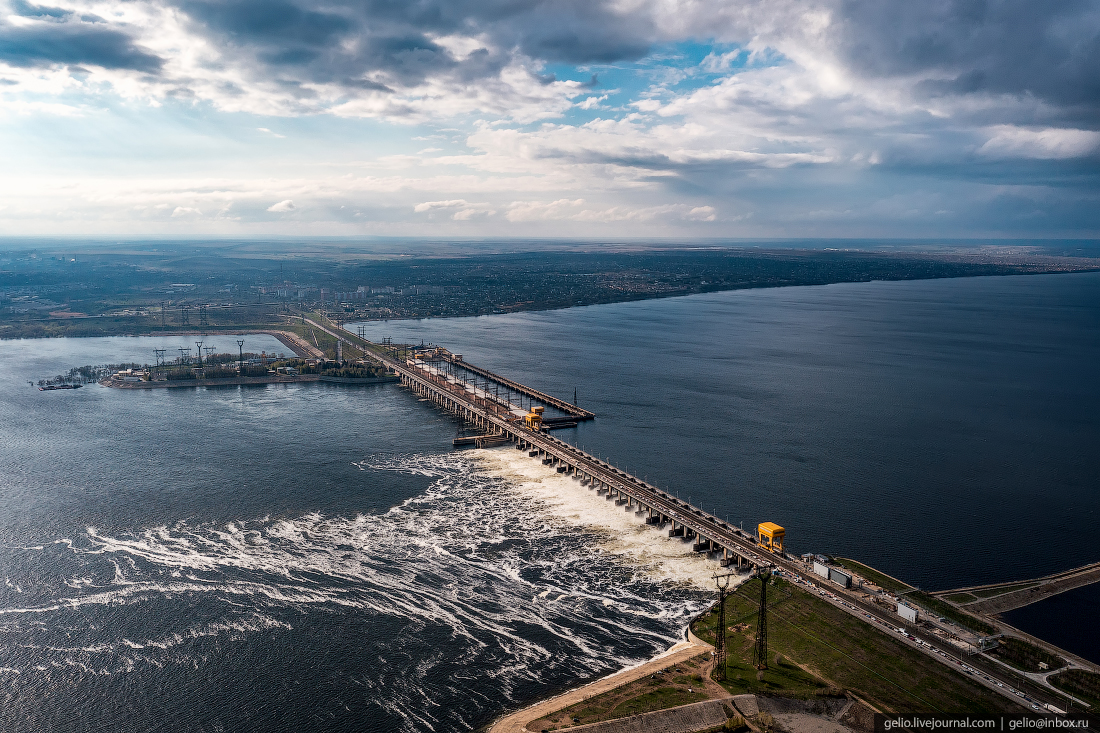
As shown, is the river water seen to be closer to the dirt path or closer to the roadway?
the dirt path

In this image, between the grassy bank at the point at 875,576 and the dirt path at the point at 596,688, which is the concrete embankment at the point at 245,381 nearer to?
the grassy bank at the point at 875,576

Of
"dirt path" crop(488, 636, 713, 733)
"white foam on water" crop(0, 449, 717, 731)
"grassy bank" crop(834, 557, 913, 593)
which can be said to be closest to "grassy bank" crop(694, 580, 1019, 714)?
"dirt path" crop(488, 636, 713, 733)

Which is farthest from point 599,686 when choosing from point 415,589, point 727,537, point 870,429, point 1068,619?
point 870,429

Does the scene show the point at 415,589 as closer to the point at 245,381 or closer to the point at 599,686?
the point at 599,686

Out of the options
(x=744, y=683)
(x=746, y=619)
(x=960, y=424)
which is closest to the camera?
(x=744, y=683)

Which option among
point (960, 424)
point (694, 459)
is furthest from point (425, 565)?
point (960, 424)

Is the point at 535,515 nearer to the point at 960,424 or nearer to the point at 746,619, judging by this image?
the point at 746,619

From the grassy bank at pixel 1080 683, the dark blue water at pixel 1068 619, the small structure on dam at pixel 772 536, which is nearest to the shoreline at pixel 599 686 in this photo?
the small structure on dam at pixel 772 536
